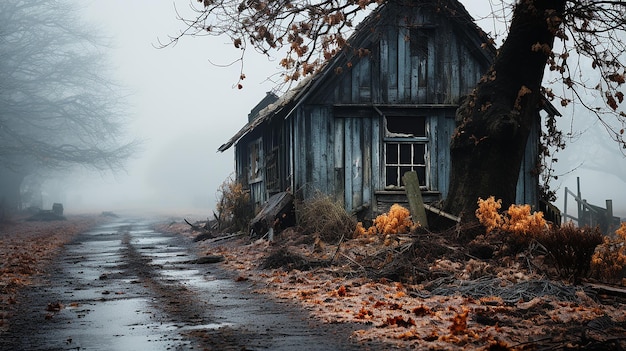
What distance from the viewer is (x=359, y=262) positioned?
10438 millimetres

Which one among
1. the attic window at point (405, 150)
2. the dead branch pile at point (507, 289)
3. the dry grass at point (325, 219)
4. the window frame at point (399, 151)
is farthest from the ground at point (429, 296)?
A: the attic window at point (405, 150)

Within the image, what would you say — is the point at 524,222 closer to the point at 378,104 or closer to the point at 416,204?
the point at 416,204

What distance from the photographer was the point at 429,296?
793 centimetres

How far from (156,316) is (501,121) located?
703 cm

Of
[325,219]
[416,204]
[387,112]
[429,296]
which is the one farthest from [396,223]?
[387,112]

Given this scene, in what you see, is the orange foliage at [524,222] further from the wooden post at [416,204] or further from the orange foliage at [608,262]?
the wooden post at [416,204]

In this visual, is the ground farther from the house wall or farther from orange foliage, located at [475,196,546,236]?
the house wall

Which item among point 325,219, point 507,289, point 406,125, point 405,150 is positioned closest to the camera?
point 507,289

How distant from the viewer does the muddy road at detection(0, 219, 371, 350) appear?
5574 mm

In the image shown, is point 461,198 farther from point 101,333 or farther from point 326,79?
point 101,333

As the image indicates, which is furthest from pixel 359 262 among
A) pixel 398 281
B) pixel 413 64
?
pixel 413 64

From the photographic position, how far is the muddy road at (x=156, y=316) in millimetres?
5574

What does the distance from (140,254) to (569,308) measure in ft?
36.1

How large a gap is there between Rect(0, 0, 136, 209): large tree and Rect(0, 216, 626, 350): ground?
27792 millimetres
